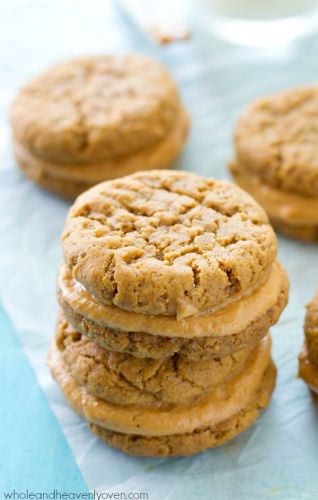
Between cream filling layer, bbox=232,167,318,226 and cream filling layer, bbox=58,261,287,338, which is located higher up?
cream filling layer, bbox=58,261,287,338

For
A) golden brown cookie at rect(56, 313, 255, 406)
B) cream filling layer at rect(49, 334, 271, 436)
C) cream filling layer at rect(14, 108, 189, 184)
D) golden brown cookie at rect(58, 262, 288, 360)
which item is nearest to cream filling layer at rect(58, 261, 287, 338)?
golden brown cookie at rect(58, 262, 288, 360)

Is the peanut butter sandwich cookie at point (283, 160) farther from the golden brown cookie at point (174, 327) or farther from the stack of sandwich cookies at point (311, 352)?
the golden brown cookie at point (174, 327)

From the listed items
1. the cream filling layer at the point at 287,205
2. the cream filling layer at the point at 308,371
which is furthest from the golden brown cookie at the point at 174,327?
the cream filling layer at the point at 287,205

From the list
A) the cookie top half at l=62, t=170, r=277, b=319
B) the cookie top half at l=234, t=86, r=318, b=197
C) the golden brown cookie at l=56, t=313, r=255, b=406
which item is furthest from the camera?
the cookie top half at l=234, t=86, r=318, b=197

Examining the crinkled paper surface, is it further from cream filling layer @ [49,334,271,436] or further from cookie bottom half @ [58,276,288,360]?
cookie bottom half @ [58,276,288,360]

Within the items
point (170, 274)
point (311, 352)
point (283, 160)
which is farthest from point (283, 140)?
point (170, 274)

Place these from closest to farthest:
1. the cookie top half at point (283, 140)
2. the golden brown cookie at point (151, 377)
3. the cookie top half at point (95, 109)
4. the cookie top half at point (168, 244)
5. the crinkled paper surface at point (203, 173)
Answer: the cookie top half at point (168, 244), the golden brown cookie at point (151, 377), the crinkled paper surface at point (203, 173), the cookie top half at point (283, 140), the cookie top half at point (95, 109)

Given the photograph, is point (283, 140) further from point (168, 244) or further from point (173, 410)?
point (173, 410)
